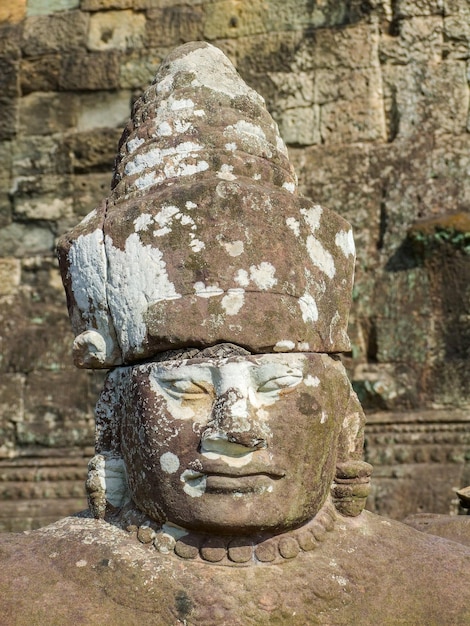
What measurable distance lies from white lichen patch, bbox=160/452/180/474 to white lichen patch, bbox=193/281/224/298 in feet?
1.69

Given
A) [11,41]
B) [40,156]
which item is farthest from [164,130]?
[11,41]

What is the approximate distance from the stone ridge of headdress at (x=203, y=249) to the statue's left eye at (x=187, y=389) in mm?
138

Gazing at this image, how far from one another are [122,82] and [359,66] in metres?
1.92

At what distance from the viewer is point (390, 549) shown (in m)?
2.93

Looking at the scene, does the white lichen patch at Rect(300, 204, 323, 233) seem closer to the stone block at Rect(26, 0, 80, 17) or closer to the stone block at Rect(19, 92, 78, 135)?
the stone block at Rect(19, 92, 78, 135)

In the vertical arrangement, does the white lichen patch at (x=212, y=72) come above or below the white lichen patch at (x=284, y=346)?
above

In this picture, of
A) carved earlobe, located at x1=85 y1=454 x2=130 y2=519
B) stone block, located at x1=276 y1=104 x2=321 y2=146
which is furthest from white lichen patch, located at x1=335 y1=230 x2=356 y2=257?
stone block, located at x1=276 y1=104 x2=321 y2=146

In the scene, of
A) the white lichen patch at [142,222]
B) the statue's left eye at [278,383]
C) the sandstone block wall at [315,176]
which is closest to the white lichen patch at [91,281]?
the white lichen patch at [142,222]

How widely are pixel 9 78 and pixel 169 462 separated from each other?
536cm

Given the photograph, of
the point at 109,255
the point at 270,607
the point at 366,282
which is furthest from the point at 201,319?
the point at 366,282

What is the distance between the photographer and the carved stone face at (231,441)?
106 inches

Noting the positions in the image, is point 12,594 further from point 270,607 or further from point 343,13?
point 343,13

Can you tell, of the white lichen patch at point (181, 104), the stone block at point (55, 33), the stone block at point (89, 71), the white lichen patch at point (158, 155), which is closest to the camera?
the white lichen patch at point (158, 155)

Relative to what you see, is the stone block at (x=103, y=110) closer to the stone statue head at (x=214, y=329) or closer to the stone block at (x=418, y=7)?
the stone block at (x=418, y=7)
